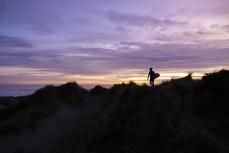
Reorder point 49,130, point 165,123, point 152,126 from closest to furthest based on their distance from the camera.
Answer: point 165,123
point 152,126
point 49,130

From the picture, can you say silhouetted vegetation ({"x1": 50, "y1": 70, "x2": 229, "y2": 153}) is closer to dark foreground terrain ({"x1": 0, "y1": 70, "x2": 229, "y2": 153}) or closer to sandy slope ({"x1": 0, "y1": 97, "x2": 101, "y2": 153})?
dark foreground terrain ({"x1": 0, "y1": 70, "x2": 229, "y2": 153})

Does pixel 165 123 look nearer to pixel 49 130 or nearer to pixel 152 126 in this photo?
pixel 152 126

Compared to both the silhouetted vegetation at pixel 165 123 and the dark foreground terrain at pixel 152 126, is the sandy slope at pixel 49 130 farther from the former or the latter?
the silhouetted vegetation at pixel 165 123

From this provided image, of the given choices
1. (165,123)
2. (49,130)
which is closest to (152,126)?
(165,123)

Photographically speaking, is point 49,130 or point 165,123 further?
point 49,130

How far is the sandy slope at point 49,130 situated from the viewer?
58.4 feet

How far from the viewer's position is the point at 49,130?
2092cm

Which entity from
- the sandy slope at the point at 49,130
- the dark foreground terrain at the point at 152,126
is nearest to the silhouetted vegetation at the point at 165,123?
the dark foreground terrain at the point at 152,126

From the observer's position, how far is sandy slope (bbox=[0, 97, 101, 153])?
17.8 metres

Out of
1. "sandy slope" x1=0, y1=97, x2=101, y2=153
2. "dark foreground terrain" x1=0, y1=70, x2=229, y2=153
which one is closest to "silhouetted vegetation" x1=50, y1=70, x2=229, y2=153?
"dark foreground terrain" x1=0, y1=70, x2=229, y2=153

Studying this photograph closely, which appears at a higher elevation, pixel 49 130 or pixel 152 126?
pixel 152 126

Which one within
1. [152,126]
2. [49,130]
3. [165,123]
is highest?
[165,123]

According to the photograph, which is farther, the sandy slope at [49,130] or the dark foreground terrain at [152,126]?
the sandy slope at [49,130]

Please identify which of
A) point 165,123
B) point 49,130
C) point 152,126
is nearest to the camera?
point 165,123
